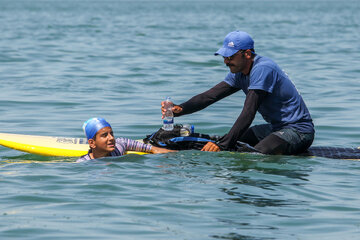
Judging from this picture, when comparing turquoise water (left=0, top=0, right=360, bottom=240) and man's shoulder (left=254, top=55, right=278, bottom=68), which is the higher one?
man's shoulder (left=254, top=55, right=278, bottom=68)

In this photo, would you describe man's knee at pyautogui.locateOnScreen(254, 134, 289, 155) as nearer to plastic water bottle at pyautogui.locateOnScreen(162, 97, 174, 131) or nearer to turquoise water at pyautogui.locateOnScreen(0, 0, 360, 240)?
turquoise water at pyautogui.locateOnScreen(0, 0, 360, 240)

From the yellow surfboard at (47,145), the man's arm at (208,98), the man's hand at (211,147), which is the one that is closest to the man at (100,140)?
the yellow surfboard at (47,145)

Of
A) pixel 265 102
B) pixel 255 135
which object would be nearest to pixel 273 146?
pixel 265 102

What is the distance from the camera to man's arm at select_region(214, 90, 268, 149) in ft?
28.7

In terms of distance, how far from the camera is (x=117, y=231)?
21.5ft

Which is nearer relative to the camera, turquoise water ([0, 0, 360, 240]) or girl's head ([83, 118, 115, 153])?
turquoise water ([0, 0, 360, 240])

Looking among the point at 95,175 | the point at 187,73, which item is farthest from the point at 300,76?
the point at 95,175

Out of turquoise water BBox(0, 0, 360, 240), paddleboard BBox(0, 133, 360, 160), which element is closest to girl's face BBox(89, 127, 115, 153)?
turquoise water BBox(0, 0, 360, 240)

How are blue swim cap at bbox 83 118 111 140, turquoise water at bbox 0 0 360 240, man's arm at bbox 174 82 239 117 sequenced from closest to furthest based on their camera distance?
1. turquoise water at bbox 0 0 360 240
2. blue swim cap at bbox 83 118 111 140
3. man's arm at bbox 174 82 239 117

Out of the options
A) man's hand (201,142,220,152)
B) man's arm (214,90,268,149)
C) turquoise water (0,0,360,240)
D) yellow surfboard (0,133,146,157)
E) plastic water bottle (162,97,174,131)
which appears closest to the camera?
turquoise water (0,0,360,240)

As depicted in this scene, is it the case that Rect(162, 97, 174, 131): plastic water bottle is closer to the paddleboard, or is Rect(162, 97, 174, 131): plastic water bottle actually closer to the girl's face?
the paddleboard

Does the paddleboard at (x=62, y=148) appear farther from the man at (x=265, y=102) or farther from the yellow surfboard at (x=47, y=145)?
the man at (x=265, y=102)

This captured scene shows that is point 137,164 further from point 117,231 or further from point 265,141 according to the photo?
point 117,231

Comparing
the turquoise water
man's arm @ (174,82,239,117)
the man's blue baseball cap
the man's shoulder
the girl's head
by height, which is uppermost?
the man's blue baseball cap
